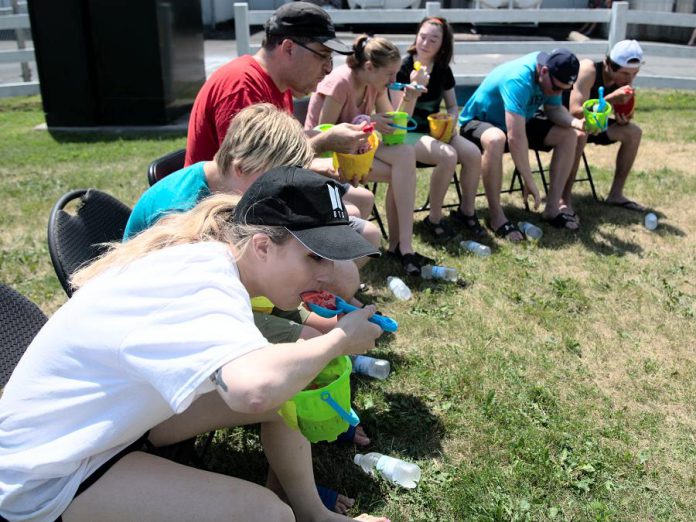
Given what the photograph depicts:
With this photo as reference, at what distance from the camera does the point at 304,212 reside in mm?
1611

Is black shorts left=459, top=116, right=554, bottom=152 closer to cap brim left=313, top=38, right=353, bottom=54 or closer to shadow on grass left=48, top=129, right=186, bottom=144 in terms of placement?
cap brim left=313, top=38, right=353, bottom=54

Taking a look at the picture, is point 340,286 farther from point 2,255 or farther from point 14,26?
point 14,26

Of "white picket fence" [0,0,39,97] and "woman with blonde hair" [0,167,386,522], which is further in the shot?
"white picket fence" [0,0,39,97]

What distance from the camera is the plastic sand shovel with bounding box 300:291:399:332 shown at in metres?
1.85

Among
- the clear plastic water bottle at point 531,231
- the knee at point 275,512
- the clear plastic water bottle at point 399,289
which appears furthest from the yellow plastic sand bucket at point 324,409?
the clear plastic water bottle at point 531,231

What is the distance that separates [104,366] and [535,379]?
2124 millimetres

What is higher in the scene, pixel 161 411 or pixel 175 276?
pixel 175 276

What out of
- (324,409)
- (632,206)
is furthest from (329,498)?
(632,206)

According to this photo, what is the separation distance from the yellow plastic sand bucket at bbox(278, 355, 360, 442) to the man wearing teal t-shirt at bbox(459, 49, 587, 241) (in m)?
3.18

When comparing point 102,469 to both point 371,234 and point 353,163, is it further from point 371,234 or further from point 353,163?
point 353,163

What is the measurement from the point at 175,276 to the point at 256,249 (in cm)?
24

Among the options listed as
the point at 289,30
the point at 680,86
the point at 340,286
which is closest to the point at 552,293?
the point at 340,286

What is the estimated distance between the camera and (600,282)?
4.07 metres

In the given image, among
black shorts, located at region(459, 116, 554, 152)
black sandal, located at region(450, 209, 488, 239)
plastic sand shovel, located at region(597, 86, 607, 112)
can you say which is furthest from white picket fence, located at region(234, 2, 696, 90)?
black sandal, located at region(450, 209, 488, 239)
